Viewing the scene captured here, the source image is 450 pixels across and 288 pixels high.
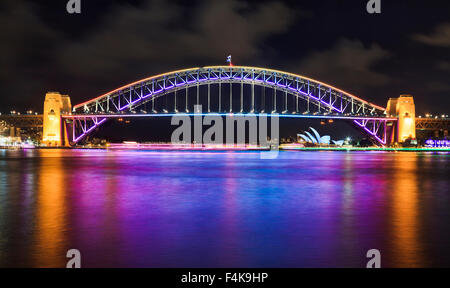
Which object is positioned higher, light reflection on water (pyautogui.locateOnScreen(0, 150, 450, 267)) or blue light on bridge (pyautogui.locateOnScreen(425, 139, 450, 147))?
blue light on bridge (pyautogui.locateOnScreen(425, 139, 450, 147))

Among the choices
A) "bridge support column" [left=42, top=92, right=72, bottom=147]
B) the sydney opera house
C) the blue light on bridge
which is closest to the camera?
"bridge support column" [left=42, top=92, right=72, bottom=147]

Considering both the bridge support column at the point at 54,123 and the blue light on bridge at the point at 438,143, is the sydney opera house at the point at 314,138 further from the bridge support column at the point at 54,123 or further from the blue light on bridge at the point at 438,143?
the bridge support column at the point at 54,123

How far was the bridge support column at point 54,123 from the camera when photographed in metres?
70.5

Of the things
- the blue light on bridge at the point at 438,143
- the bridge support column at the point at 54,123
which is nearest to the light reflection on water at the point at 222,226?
the bridge support column at the point at 54,123

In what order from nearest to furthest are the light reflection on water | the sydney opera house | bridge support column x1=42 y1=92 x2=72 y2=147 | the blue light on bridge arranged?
the light reflection on water, bridge support column x1=42 y1=92 x2=72 y2=147, the blue light on bridge, the sydney opera house

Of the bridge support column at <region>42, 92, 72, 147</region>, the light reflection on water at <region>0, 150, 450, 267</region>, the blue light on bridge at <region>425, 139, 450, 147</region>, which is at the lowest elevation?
the light reflection on water at <region>0, 150, 450, 267</region>

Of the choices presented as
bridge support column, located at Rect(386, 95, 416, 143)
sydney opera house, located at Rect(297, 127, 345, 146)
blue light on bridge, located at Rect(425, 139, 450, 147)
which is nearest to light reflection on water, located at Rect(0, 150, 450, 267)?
bridge support column, located at Rect(386, 95, 416, 143)

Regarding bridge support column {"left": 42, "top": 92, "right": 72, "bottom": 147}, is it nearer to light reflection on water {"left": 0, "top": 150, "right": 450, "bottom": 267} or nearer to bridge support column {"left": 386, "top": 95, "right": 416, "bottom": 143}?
bridge support column {"left": 386, "top": 95, "right": 416, "bottom": 143}

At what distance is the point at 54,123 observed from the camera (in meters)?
70.6

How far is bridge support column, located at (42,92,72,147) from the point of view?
231ft

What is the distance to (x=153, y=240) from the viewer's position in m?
6.18

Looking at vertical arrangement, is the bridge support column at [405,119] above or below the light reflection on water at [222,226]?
above
